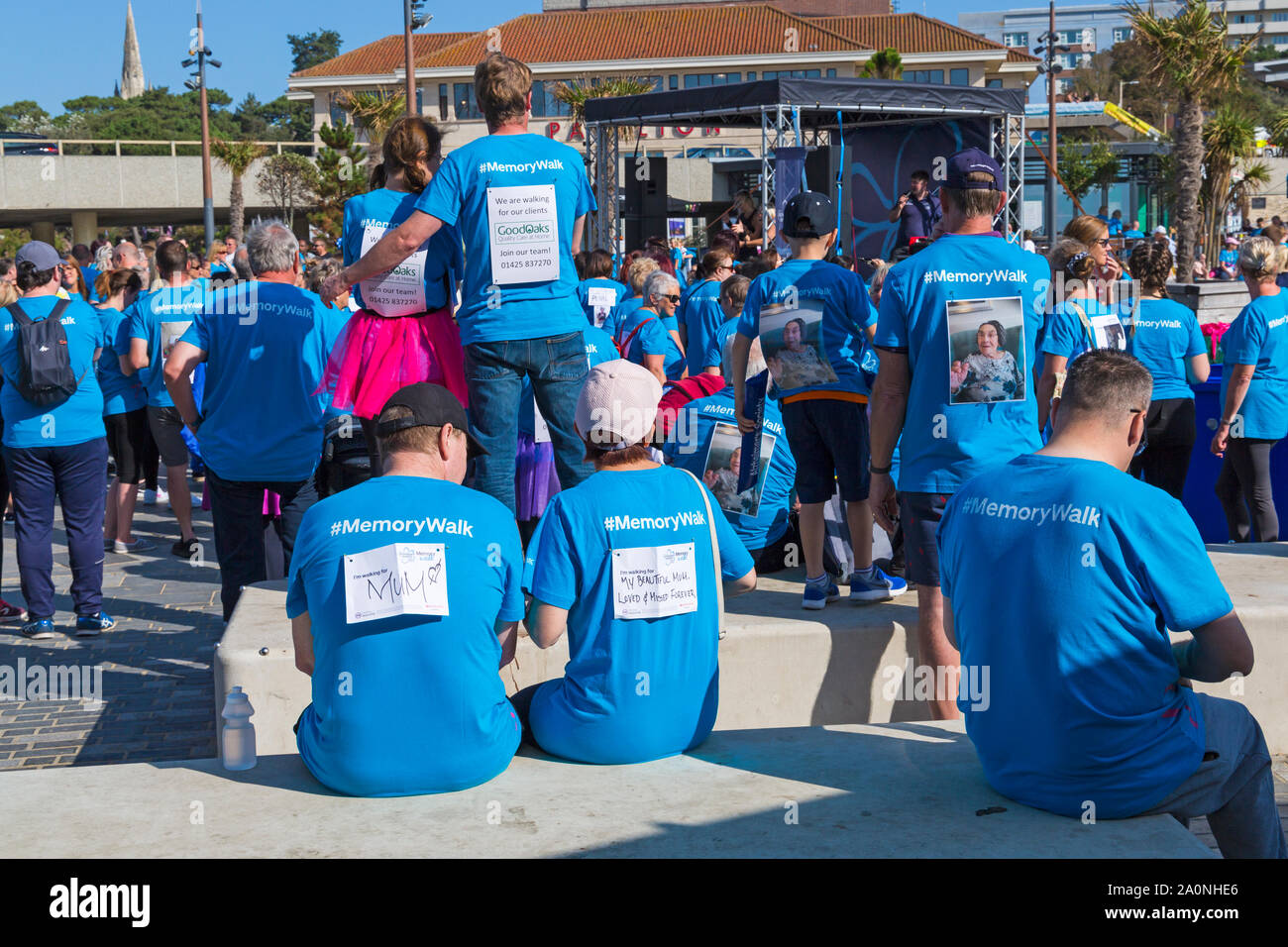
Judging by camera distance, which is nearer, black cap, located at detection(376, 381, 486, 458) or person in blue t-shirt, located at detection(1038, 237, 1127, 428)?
black cap, located at detection(376, 381, 486, 458)

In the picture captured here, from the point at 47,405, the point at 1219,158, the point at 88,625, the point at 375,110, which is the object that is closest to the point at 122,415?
the point at 47,405

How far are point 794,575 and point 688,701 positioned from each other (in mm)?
2698

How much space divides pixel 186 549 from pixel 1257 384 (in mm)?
7224

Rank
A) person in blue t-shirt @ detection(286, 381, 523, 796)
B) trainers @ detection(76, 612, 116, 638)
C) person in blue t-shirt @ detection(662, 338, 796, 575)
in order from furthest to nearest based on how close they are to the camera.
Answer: trainers @ detection(76, 612, 116, 638) → person in blue t-shirt @ detection(662, 338, 796, 575) → person in blue t-shirt @ detection(286, 381, 523, 796)

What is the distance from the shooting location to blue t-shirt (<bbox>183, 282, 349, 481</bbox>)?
599cm

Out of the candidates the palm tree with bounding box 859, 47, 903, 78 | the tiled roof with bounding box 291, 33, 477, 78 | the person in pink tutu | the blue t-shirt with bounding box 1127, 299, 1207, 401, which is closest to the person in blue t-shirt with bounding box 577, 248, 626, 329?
the blue t-shirt with bounding box 1127, 299, 1207, 401

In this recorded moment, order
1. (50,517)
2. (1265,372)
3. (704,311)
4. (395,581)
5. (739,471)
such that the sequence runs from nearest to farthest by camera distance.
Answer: (395,581) → (739,471) → (50,517) → (1265,372) → (704,311)

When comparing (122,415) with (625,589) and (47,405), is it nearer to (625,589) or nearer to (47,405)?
(47,405)

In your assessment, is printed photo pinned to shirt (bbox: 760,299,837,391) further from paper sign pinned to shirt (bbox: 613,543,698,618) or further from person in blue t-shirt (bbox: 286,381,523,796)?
person in blue t-shirt (bbox: 286,381,523,796)

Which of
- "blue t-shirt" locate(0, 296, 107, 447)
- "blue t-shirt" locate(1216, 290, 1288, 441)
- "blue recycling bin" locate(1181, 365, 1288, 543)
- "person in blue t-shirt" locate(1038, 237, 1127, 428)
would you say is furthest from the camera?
"blue recycling bin" locate(1181, 365, 1288, 543)

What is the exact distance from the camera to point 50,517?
7.45 meters

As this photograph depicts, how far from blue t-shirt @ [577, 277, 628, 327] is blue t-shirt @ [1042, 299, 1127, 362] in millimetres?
3577

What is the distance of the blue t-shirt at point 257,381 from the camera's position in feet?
19.6
